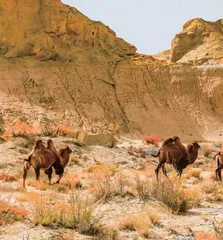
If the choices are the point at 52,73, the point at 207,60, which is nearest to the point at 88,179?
the point at 52,73

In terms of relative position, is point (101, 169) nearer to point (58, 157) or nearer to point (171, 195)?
point (58, 157)

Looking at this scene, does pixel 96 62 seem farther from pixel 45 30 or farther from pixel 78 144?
pixel 78 144

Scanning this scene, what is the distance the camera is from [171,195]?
33.3 ft

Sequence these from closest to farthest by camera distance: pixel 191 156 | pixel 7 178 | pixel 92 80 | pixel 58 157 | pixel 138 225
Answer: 1. pixel 138 225
2. pixel 58 157
3. pixel 191 156
4. pixel 7 178
5. pixel 92 80

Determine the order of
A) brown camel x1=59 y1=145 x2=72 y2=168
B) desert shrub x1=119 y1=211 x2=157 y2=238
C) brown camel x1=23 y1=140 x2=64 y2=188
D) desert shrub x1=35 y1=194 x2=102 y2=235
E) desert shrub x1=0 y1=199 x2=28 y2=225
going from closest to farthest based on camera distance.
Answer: desert shrub x1=35 y1=194 x2=102 y2=235
desert shrub x1=119 y1=211 x2=157 y2=238
desert shrub x1=0 y1=199 x2=28 y2=225
brown camel x1=23 y1=140 x2=64 y2=188
brown camel x1=59 y1=145 x2=72 y2=168

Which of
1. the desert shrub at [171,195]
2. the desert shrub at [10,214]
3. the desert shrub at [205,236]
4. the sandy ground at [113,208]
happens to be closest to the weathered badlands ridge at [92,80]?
the sandy ground at [113,208]

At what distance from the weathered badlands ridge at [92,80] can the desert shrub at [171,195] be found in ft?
89.5

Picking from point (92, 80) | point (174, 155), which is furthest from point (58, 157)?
point (92, 80)

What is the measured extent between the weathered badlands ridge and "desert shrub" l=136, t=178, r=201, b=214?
1074 inches

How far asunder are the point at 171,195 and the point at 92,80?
34.3m

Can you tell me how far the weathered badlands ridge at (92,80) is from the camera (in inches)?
1577

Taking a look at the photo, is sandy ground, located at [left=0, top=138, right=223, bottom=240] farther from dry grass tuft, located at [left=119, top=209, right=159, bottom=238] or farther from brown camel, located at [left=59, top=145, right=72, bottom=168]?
brown camel, located at [left=59, top=145, right=72, bottom=168]

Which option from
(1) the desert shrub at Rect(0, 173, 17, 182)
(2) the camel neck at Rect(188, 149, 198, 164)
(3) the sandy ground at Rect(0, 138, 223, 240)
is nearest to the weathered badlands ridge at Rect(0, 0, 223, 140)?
(3) the sandy ground at Rect(0, 138, 223, 240)

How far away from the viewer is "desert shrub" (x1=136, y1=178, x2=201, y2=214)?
32.4 feet
